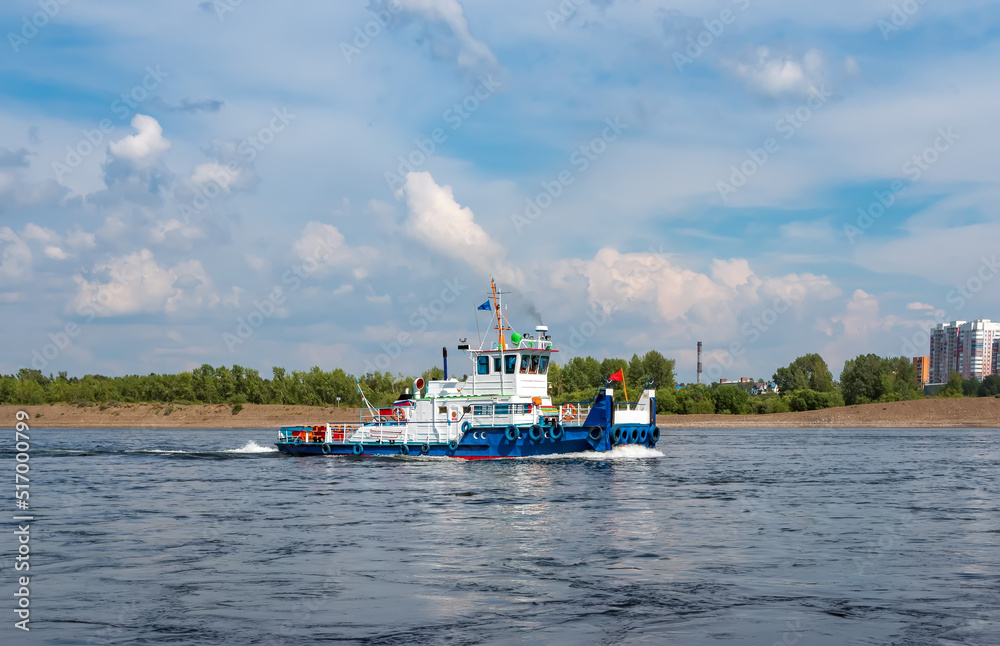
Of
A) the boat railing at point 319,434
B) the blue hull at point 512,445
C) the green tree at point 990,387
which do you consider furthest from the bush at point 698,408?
the blue hull at point 512,445

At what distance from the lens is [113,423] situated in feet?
518

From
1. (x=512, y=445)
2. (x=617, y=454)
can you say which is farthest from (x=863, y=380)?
(x=512, y=445)

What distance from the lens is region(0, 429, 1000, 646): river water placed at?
15984 mm

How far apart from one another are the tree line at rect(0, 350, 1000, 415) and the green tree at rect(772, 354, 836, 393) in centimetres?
1764

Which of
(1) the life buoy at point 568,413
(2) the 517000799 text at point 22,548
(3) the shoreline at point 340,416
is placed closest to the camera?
(2) the 517000799 text at point 22,548

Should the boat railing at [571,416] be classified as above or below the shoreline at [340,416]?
above

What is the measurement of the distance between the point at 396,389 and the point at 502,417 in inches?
3652

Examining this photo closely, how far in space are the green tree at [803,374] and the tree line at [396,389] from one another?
57.9ft

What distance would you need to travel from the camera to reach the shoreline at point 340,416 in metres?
138

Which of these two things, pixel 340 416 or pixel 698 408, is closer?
pixel 340 416

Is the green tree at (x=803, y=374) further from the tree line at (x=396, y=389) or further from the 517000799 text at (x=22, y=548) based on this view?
the 517000799 text at (x=22, y=548)

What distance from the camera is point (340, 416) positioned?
478ft

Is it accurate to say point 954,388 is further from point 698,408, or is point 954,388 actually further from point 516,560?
point 516,560

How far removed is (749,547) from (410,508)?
1301 centimetres
